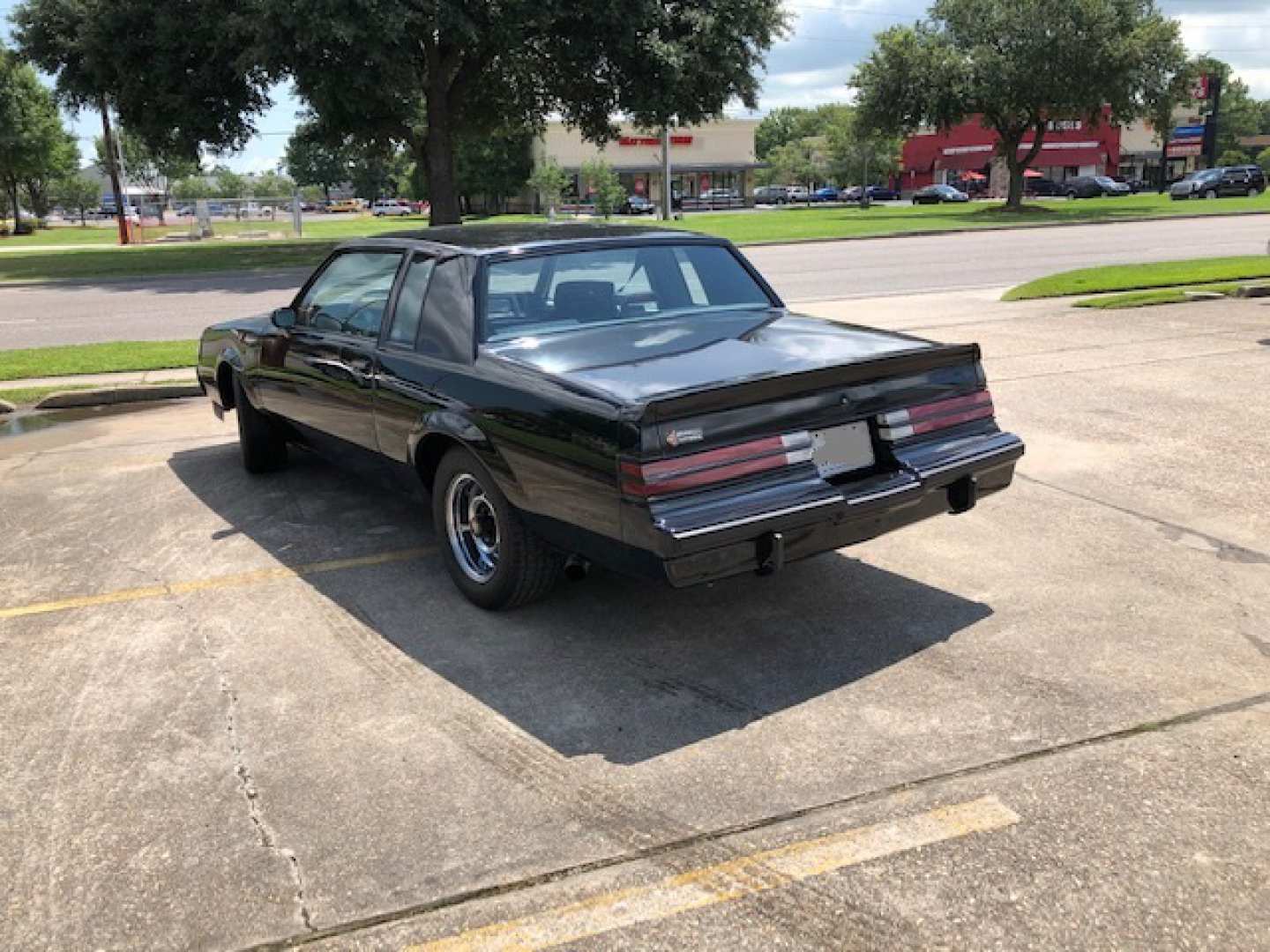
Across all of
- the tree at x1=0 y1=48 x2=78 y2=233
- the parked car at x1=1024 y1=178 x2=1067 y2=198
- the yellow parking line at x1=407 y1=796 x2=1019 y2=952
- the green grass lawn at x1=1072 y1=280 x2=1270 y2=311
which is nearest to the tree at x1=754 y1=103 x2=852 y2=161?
the parked car at x1=1024 y1=178 x2=1067 y2=198

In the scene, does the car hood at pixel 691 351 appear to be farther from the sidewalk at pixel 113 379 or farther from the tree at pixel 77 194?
the tree at pixel 77 194

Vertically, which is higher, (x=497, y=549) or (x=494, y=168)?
(x=494, y=168)

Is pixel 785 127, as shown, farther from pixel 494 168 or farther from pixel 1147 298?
pixel 1147 298

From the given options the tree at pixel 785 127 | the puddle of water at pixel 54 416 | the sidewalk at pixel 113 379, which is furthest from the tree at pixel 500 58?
the tree at pixel 785 127

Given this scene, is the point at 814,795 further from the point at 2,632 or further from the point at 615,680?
the point at 2,632

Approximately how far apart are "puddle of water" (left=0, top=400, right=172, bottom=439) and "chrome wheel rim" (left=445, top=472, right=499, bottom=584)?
5.64 meters

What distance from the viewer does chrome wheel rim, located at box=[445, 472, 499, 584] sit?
462cm

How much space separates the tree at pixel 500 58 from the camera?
22.1 meters

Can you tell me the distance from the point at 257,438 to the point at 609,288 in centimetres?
296

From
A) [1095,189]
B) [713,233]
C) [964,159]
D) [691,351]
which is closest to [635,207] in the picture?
[1095,189]

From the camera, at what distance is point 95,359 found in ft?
38.2

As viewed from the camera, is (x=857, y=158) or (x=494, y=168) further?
(x=857, y=158)

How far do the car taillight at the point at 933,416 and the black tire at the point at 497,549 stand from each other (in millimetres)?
1425

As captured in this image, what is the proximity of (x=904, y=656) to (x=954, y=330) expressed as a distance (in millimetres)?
8686
